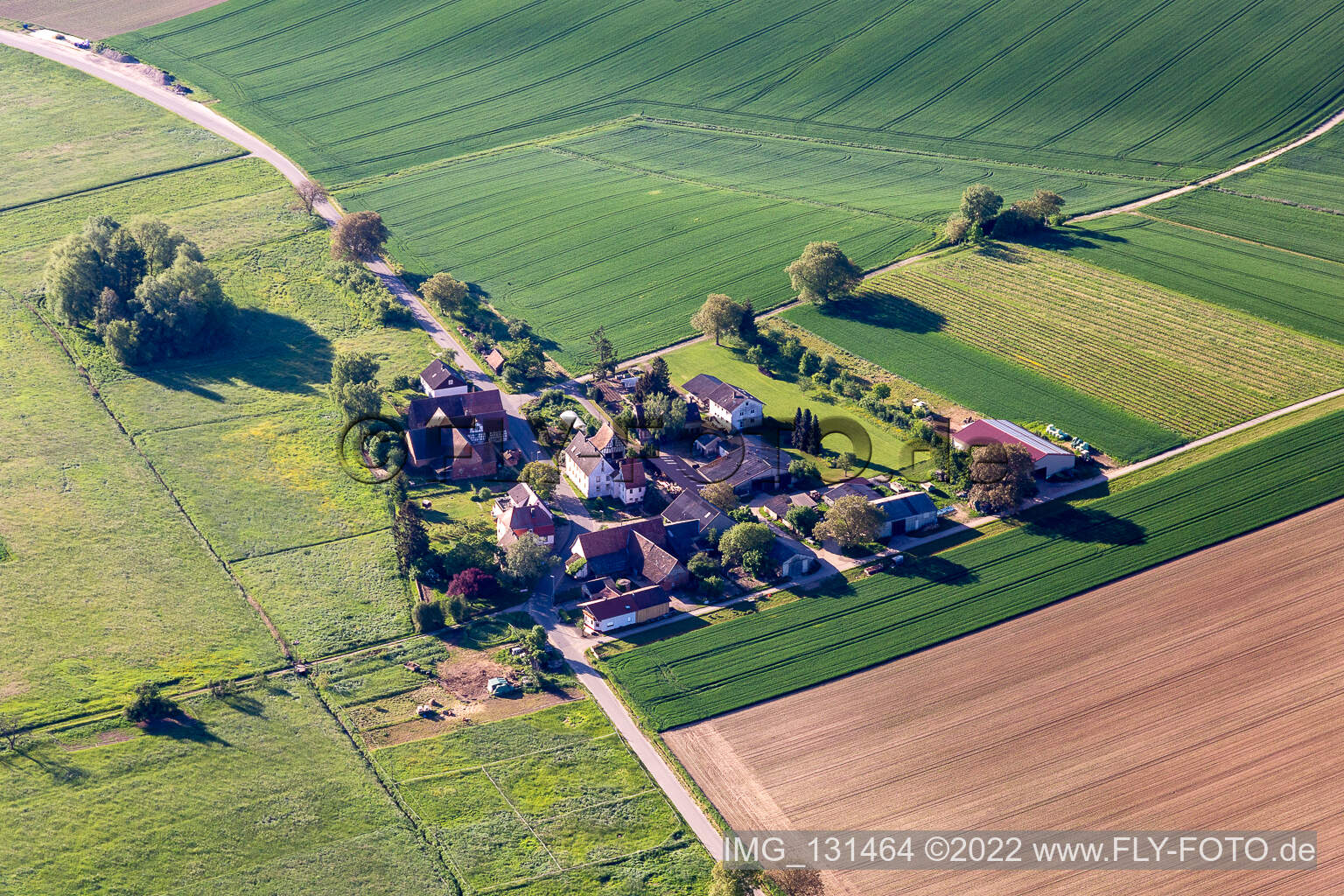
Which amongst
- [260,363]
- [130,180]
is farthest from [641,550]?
[130,180]

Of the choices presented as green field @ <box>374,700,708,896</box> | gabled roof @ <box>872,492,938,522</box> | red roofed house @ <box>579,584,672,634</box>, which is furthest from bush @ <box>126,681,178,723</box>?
gabled roof @ <box>872,492,938,522</box>

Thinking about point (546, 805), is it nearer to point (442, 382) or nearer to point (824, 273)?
point (442, 382)

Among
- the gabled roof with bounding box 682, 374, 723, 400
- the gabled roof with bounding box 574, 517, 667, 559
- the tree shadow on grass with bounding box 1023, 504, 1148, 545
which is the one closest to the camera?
the tree shadow on grass with bounding box 1023, 504, 1148, 545

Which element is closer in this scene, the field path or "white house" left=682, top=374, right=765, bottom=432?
"white house" left=682, top=374, right=765, bottom=432

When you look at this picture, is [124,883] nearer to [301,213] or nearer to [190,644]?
[190,644]

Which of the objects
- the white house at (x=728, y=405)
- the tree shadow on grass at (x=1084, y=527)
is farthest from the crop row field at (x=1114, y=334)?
the white house at (x=728, y=405)

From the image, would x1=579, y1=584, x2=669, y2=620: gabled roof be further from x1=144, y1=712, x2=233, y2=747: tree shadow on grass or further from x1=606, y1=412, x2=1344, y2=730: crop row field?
x1=144, y1=712, x2=233, y2=747: tree shadow on grass
